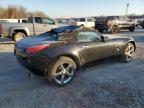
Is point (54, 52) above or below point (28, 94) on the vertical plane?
above

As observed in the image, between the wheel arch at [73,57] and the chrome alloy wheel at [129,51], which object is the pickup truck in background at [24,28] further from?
the wheel arch at [73,57]

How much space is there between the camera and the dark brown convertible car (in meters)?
4.68

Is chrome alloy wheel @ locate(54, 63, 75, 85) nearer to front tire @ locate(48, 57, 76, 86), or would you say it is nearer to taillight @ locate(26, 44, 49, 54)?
front tire @ locate(48, 57, 76, 86)

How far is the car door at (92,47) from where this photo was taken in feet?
17.9

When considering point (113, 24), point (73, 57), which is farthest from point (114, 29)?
point (73, 57)

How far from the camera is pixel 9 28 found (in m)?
11.9

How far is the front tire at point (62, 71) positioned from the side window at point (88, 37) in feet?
2.57

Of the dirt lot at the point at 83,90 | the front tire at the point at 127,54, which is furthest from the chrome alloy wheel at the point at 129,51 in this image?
the dirt lot at the point at 83,90

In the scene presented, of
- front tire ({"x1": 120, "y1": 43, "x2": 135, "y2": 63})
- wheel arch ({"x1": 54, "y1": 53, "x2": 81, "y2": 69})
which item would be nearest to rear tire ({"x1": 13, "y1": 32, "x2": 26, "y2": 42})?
front tire ({"x1": 120, "y1": 43, "x2": 135, "y2": 63})

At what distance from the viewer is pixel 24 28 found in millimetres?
12414

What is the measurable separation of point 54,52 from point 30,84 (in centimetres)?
108

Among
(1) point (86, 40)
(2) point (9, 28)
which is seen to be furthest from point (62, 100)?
(2) point (9, 28)

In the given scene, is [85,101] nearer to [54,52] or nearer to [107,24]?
[54,52]

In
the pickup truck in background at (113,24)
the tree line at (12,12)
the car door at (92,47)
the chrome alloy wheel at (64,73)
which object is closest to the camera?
the chrome alloy wheel at (64,73)
